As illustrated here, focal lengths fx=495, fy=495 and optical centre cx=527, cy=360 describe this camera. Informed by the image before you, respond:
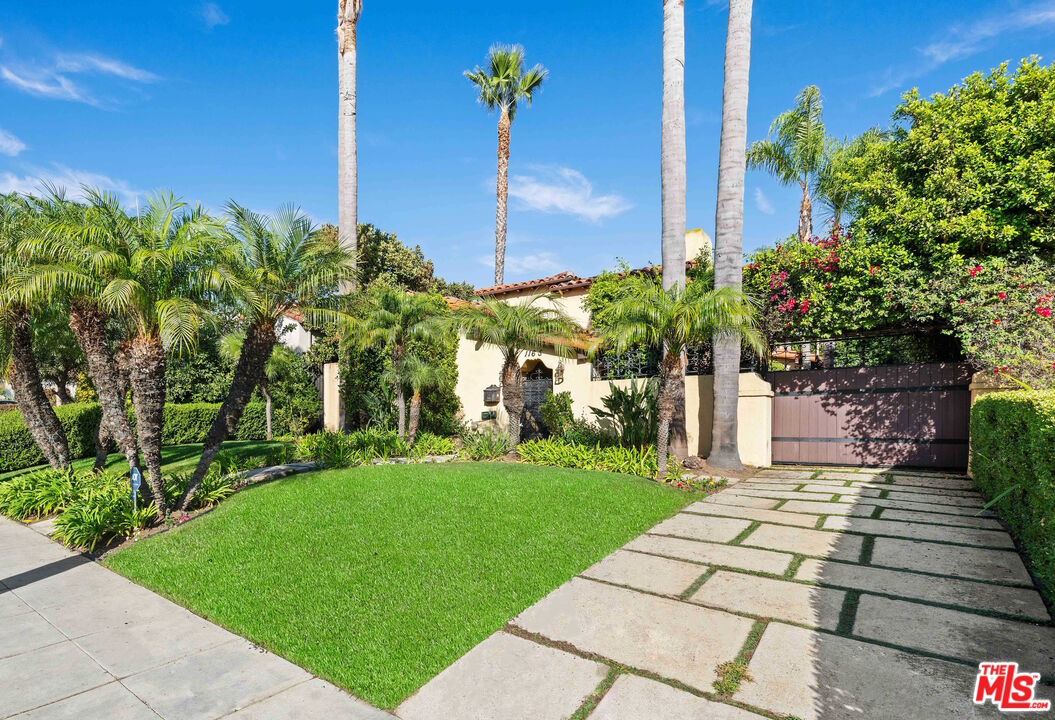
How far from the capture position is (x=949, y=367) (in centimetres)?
870

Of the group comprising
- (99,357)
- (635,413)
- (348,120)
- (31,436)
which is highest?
(348,120)

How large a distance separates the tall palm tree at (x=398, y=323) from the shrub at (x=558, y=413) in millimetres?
3011

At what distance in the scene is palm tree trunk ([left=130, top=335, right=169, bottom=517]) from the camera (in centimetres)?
647

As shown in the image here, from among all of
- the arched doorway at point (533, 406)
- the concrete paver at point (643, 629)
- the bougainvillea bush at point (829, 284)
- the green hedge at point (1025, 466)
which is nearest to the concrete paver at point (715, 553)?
the concrete paver at point (643, 629)

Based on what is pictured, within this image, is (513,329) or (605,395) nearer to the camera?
(513,329)

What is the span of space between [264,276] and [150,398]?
2.19 m

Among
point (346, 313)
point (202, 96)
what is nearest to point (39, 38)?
point (202, 96)

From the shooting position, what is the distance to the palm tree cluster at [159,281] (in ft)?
20.4

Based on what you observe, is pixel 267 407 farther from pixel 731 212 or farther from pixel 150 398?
pixel 731 212

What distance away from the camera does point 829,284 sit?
9.23 m

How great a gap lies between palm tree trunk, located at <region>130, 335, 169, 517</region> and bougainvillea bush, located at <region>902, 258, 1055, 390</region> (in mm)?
11508

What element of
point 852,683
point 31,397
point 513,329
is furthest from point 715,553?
point 31,397

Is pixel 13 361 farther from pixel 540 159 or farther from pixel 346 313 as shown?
pixel 540 159

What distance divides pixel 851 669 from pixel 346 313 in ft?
24.6
